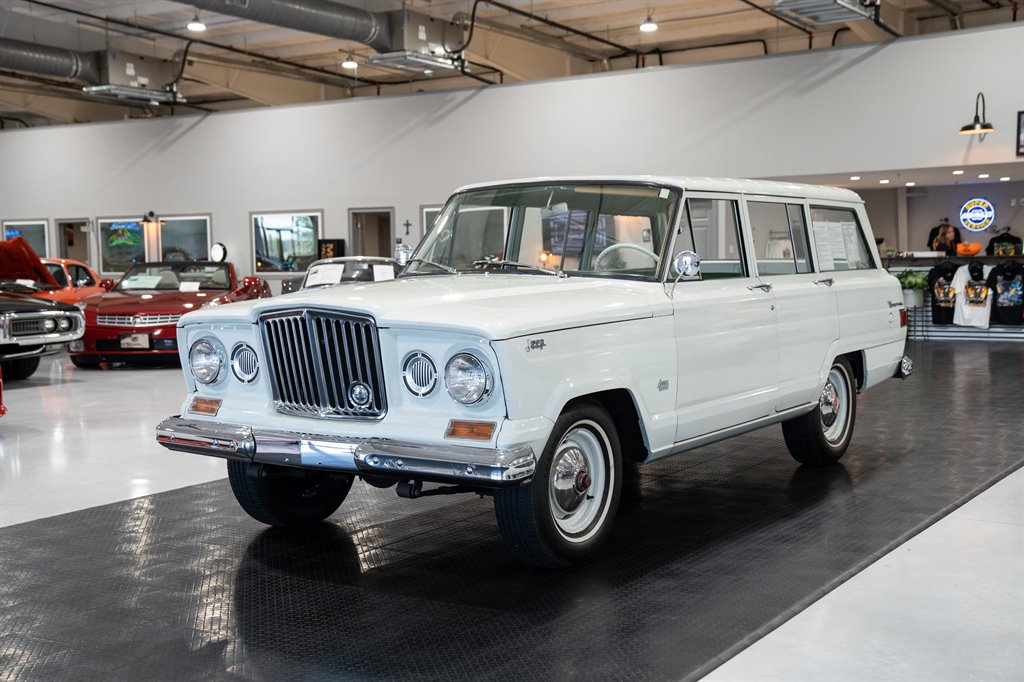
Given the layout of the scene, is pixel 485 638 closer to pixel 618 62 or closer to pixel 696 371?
pixel 696 371

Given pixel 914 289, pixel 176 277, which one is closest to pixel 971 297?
pixel 914 289

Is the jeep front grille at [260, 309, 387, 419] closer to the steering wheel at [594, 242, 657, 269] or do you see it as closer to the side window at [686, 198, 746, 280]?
the steering wheel at [594, 242, 657, 269]

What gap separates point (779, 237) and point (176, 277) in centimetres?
1011

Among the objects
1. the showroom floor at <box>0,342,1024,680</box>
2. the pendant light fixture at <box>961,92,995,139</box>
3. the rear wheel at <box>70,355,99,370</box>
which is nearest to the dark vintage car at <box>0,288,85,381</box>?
the rear wheel at <box>70,355,99,370</box>

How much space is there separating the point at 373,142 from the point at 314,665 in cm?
1654

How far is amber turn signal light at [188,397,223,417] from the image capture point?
4.53m

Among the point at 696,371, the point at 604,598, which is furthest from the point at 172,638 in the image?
the point at 696,371

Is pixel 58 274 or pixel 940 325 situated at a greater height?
pixel 58 274

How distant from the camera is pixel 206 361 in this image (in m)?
4.57

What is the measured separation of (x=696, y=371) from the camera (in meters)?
4.80

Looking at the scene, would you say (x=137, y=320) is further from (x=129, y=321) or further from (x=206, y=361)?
(x=206, y=361)

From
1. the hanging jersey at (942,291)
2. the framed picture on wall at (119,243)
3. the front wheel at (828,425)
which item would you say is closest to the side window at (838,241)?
the front wheel at (828,425)

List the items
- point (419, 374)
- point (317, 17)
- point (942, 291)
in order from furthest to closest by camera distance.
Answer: point (942, 291)
point (317, 17)
point (419, 374)

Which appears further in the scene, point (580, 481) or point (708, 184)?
point (708, 184)
